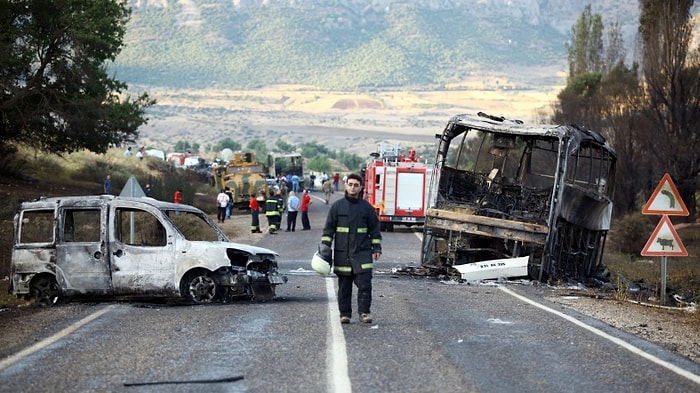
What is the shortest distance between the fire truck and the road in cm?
2411

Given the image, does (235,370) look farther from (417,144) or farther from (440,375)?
(417,144)

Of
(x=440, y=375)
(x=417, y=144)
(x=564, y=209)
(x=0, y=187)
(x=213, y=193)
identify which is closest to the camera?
(x=440, y=375)

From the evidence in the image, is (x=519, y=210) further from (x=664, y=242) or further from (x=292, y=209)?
(x=292, y=209)

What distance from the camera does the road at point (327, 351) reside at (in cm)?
1027

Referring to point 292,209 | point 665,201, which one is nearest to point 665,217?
point 665,201

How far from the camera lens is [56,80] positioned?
4438cm

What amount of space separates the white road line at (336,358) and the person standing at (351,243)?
1.70 feet

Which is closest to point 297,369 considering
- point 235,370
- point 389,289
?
point 235,370

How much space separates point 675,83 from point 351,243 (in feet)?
116

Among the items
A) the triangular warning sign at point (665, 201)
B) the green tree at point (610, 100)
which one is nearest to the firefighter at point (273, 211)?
the green tree at point (610, 100)

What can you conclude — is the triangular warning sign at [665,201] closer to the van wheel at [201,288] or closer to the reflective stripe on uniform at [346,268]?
the reflective stripe on uniform at [346,268]

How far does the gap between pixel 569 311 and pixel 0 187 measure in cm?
3344

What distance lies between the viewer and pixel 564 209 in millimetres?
22094

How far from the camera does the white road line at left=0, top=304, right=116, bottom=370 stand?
37.7 feet
